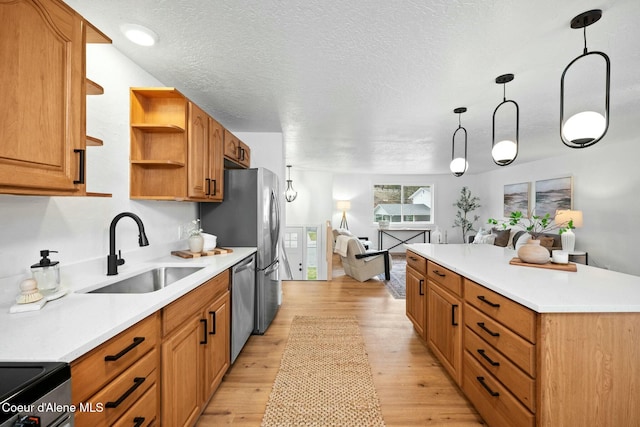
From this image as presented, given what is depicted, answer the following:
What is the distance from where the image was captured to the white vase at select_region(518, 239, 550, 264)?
1900 millimetres

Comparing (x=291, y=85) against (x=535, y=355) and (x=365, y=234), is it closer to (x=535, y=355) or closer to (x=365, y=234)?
(x=535, y=355)

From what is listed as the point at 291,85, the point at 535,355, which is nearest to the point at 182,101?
the point at 291,85

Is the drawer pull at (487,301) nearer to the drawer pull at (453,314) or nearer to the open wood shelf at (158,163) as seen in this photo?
the drawer pull at (453,314)

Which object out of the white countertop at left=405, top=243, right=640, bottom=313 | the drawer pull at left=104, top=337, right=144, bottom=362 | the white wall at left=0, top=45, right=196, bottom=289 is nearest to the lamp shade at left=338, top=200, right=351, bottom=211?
the white countertop at left=405, top=243, right=640, bottom=313

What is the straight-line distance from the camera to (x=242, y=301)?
242 centimetres

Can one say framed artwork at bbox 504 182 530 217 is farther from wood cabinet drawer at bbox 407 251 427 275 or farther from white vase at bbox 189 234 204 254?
white vase at bbox 189 234 204 254

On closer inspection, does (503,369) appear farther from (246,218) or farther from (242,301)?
(246,218)

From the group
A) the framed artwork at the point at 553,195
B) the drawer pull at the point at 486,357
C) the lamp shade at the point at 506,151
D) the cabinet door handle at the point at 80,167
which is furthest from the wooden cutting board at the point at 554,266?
the framed artwork at the point at 553,195

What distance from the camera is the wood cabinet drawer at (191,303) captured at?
1289mm

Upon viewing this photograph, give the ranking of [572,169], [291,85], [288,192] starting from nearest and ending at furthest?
[291,85] → [572,169] → [288,192]

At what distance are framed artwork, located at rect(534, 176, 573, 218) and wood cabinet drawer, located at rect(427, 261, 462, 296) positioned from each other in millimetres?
4298

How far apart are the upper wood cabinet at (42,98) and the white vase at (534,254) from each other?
2.58m

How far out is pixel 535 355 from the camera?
3.99ft

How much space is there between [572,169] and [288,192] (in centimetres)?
585
